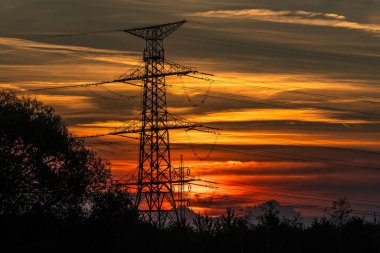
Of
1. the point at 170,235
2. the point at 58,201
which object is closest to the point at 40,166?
the point at 58,201

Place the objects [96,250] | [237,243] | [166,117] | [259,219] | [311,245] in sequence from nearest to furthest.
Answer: [96,250] → [166,117] → [237,243] → [311,245] → [259,219]

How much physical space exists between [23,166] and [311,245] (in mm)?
46112

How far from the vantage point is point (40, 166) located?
292 feet

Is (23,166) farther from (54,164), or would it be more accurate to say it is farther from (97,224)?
(97,224)

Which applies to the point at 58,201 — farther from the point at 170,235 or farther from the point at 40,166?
the point at 170,235

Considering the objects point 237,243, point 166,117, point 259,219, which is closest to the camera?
point 166,117

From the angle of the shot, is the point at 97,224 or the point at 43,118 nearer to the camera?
the point at 97,224

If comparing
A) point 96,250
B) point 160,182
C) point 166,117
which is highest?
point 166,117

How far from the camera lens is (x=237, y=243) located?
105562mm

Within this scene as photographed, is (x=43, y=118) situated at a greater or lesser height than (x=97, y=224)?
greater

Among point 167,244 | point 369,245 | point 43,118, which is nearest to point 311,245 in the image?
point 369,245

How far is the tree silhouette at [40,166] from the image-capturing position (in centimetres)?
8519

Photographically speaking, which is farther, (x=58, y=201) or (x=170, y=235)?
(x=170, y=235)

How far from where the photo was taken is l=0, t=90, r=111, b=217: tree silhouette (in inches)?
3354
